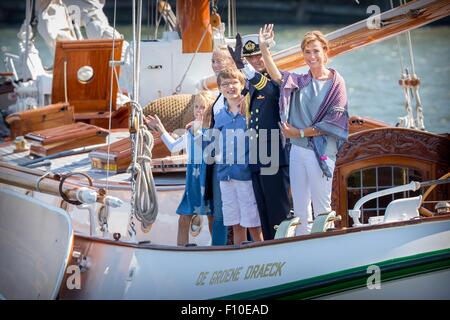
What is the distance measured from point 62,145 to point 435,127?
12.8 meters

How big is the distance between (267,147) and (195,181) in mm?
639

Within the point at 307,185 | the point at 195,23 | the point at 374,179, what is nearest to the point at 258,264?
the point at 307,185

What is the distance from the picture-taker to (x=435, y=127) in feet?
75.8

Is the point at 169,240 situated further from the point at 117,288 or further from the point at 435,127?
the point at 435,127

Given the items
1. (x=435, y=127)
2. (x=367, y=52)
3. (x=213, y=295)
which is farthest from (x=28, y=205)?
(x=367, y=52)

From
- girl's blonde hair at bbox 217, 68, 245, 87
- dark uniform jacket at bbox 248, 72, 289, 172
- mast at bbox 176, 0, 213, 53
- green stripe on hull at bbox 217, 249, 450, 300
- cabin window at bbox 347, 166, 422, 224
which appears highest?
mast at bbox 176, 0, 213, 53

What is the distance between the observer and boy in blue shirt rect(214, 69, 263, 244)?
8617mm

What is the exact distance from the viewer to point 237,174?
28.3 feet

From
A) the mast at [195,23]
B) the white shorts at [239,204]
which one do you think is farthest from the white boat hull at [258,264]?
the mast at [195,23]

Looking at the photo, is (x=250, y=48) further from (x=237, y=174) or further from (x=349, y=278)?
(x=349, y=278)

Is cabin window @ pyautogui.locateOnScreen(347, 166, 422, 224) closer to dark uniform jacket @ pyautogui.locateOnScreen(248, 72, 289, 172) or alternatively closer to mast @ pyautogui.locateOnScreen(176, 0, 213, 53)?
dark uniform jacket @ pyautogui.locateOnScreen(248, 72, 289, 172)

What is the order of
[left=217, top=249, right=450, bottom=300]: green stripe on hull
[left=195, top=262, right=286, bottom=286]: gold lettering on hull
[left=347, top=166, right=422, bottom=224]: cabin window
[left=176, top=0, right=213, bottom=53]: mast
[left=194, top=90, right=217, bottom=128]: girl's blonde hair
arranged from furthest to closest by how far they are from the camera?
[left=176, top=0, right=213, bottom=53]: mast → [left=347, top=166, right=422, bottom=224]: cabin window → [left=194, top=90, right=217, bottom=128]: girl's blonde hair → [left=195, top=262, right=286, bottom=286]: gold lettering on hull → [left=217, top=249, right=450, bottom=300]: green stripe on hull

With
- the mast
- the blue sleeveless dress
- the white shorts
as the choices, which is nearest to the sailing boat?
the blue sleeveless dress

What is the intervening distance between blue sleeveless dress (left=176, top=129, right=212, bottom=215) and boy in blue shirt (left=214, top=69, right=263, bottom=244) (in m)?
0.24
